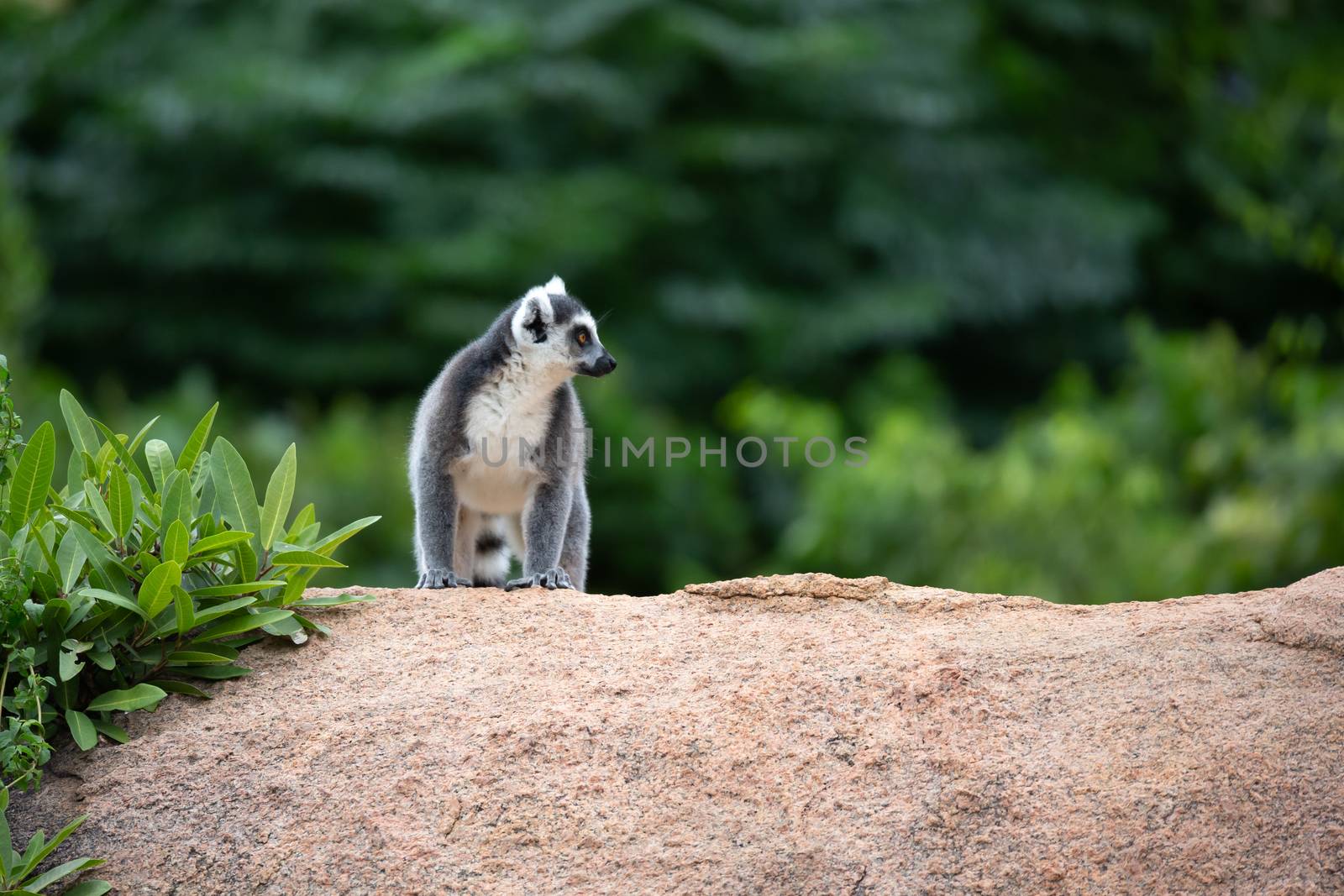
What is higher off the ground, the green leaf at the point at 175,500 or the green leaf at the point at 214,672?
the green leaf at the point at 175,500

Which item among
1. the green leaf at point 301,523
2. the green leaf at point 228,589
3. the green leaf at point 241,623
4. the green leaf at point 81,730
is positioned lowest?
the green leaf at point 81,730

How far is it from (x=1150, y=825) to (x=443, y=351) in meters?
10.2

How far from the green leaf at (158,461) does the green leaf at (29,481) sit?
265 mm

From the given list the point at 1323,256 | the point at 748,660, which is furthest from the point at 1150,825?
the point at 1323,256

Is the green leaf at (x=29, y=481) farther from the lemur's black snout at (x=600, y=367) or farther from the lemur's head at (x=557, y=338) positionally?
the lemur's black snout at (x=600, y=367)

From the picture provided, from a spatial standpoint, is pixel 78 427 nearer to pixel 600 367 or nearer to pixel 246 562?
pixel 246 562

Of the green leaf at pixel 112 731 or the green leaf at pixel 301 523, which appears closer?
the green leaf at pixel 112 731

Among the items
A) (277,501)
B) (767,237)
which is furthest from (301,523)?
(767,237)

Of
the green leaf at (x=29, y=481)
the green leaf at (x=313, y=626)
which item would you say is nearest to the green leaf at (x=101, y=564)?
the green leaf at (x=29, y=481)

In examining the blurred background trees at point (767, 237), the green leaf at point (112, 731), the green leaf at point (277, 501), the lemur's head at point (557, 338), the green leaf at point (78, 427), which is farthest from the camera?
the blurred background trees at point (767, 237)

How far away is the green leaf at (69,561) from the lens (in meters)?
3.25

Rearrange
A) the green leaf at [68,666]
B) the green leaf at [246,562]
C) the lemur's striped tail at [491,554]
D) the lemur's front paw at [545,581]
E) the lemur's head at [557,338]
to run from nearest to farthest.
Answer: the green leaf at [68,666] < the green leaf at [246,562] < the lemur's front paw at [545,581] < the lemur's head at [557,338] < the lemur's striped tail at [491,554]

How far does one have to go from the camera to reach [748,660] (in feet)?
11.1

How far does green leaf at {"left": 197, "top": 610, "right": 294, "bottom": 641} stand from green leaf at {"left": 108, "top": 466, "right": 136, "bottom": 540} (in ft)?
1.03
